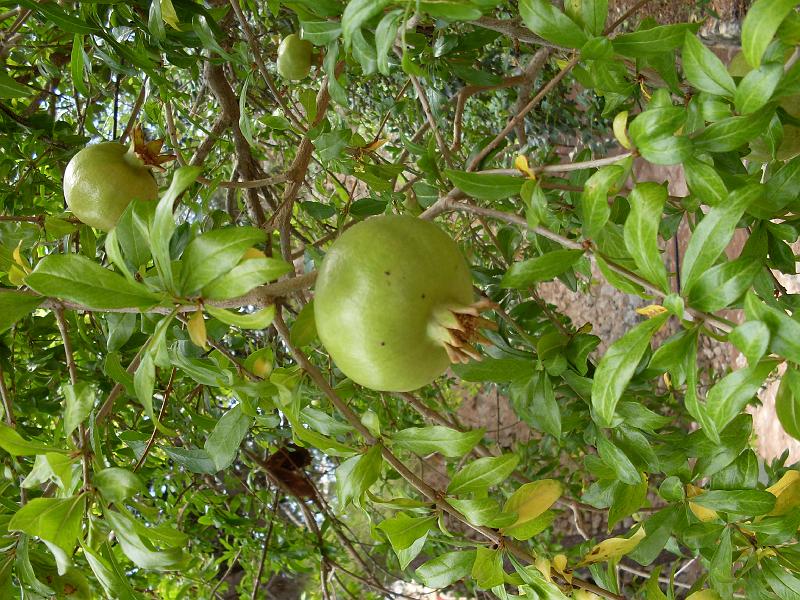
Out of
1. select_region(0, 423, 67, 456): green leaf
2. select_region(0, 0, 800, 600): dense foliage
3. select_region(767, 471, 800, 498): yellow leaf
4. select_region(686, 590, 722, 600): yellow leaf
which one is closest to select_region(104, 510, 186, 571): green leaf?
select_region(0, 0, 800, 600): dense foliage

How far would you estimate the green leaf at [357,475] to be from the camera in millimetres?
803

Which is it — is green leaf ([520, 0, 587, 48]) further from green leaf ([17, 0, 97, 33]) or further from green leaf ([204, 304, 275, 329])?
green leaf ([17, 0, 97, 33])

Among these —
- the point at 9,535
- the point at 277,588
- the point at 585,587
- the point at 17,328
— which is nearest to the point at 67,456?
the point at 9,535

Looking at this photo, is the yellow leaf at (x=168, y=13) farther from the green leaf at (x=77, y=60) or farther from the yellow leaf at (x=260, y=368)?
the yellow leaf at (x=260, y=368)

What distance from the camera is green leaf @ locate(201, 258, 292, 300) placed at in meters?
0.62

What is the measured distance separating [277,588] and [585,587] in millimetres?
3396

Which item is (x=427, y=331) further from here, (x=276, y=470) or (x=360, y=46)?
(x=276, y=470)

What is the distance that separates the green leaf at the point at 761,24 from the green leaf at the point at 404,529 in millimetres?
614

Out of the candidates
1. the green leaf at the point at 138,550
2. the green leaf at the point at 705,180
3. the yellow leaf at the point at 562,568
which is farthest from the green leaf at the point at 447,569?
the green leaf at the point at 705,180

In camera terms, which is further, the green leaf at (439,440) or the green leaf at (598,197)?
the green leaf at (439,440)

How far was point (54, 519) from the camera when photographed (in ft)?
2.37

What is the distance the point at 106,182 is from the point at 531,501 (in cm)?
78

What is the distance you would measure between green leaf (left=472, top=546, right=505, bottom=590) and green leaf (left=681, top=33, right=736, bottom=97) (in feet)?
1.93

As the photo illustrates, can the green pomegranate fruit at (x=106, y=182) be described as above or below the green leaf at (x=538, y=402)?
above
